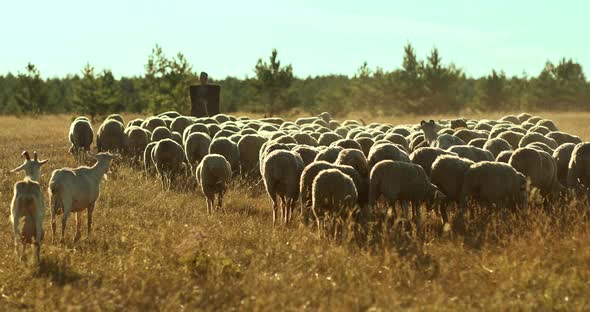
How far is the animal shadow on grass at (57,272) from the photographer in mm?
7059

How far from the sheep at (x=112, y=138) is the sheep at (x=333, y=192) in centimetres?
1117

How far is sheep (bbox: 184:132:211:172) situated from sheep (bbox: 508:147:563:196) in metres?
7.00

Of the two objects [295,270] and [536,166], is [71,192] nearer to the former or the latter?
[295,270]

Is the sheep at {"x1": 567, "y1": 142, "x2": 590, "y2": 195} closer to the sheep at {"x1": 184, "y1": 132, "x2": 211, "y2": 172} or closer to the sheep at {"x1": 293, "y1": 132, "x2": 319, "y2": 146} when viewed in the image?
the sheep at {"x1": 293, "y1": 132, "x2": 319, "y2": 146}

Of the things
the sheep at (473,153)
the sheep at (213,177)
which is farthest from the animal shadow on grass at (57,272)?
the sheep at (473,153)

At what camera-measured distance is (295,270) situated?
7340mm

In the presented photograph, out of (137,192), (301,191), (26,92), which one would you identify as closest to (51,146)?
(137,192)

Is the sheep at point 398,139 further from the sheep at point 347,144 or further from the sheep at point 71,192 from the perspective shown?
the sheep at point 71,192

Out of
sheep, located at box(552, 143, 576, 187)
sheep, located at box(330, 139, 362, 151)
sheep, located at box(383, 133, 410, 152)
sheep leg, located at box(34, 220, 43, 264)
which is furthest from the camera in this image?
sheep, located at box(383, 133, 410, 152)

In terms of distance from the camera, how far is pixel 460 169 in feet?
32.7

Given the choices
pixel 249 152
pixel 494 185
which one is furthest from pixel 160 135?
pixel 494 185

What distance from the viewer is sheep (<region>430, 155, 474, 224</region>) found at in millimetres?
9961

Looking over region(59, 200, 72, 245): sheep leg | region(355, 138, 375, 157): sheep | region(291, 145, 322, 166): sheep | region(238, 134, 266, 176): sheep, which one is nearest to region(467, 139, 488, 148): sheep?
region(355, 138, 375, 157): sheep

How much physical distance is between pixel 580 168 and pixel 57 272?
832 cm
